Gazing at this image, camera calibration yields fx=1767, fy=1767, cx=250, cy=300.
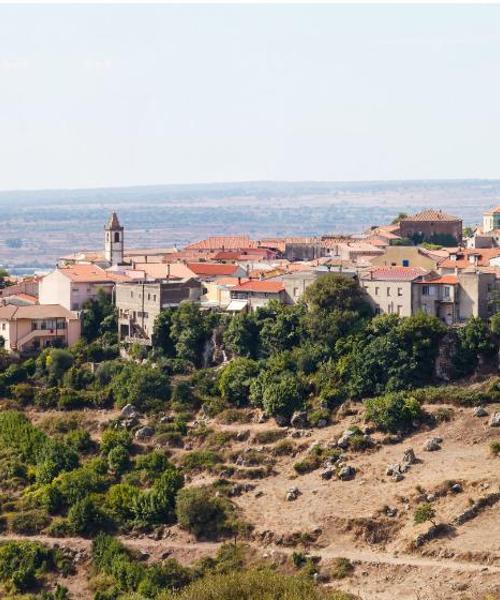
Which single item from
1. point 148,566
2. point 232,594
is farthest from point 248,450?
point 232,594

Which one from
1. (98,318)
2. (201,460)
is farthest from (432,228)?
(201,460)

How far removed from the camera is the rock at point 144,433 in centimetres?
4984

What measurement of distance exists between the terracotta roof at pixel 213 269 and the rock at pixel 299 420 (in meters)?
14.0

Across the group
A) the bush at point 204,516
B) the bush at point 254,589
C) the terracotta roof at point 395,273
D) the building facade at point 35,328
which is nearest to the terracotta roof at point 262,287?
the terracotta roof at point 395,273

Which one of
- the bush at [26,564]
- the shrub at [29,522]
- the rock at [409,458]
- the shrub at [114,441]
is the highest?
the rock at [409,458]

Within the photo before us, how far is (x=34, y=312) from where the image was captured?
57500 millimetres

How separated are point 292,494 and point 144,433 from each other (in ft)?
21.9

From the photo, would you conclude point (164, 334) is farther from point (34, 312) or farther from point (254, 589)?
point (254, 589)

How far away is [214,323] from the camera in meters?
54.1

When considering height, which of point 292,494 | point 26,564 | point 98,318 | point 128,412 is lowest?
point 26,564

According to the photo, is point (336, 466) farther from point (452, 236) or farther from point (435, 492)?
point (452, 236)

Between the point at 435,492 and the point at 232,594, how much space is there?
8.31 meters

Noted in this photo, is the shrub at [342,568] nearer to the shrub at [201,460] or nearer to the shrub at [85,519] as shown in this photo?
the shrub at [201,460]

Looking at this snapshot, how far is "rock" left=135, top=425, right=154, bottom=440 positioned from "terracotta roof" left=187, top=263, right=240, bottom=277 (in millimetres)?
12663
